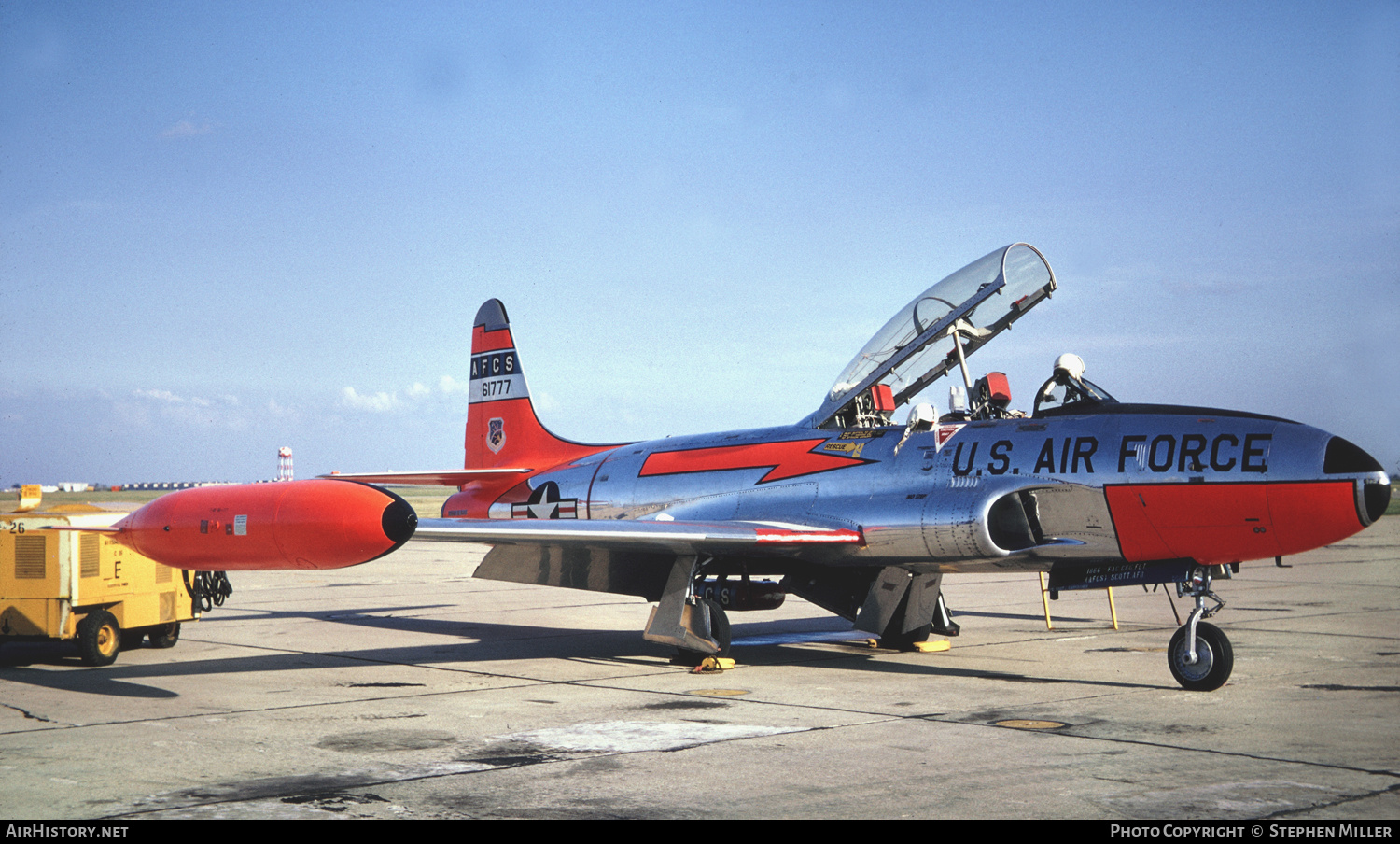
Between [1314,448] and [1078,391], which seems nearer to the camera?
[1314,448]

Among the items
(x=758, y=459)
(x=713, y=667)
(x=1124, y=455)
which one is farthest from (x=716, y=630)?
(x=1124, y=455)

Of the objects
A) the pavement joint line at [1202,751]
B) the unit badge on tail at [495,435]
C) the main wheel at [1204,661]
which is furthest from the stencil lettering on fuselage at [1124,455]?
the unit badge on tail at [495,435]

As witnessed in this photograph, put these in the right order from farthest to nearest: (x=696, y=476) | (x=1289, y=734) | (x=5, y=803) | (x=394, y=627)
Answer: (x=394, y=627) < (x=696, y=476) < (x=1289, y=734) < (x=5, y=803)

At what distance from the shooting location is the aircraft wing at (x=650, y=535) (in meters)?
10.8

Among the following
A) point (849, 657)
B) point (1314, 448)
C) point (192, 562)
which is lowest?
point (849, 657)

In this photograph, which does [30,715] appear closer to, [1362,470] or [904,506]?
[904,506]

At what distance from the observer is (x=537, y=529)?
10898 mm

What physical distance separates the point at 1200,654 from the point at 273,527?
737cm

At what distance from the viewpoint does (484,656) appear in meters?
12.6

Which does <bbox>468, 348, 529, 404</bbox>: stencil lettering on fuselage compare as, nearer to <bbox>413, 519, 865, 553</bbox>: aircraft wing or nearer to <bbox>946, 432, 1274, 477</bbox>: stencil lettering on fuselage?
<bbox>413, 519, 865, 553</bbox>: aircraft wing

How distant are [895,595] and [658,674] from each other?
2.81 m

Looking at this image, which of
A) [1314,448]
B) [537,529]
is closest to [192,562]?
[537,529]

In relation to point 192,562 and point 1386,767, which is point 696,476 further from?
point 1386,767

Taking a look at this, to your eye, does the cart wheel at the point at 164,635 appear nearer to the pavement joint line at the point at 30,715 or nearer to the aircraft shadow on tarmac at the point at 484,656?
the aircraft shadow on tarmac at the point at 484,656
